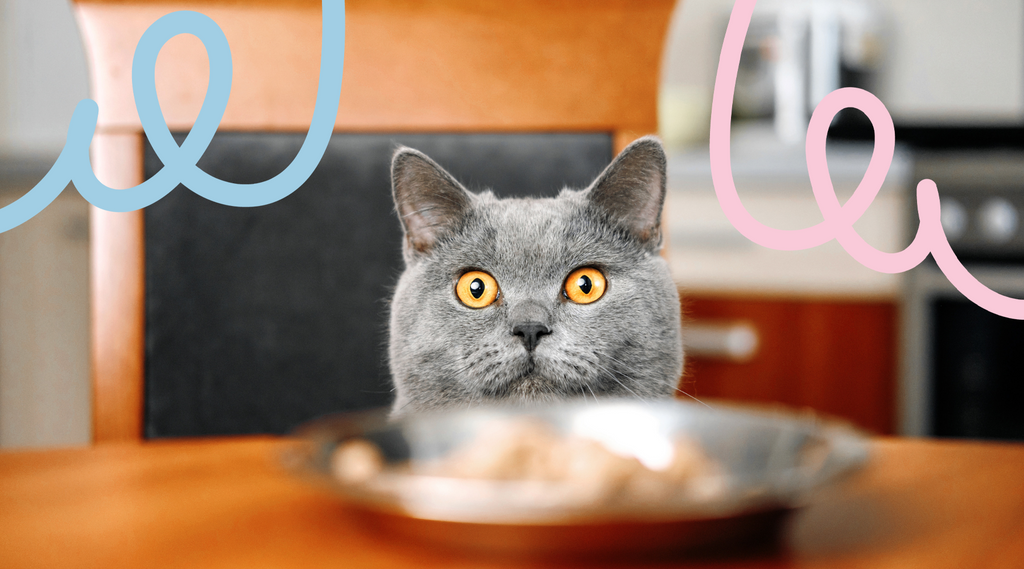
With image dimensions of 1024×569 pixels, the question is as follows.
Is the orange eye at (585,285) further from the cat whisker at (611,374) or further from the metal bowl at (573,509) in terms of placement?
the metal bowl at (573,509)

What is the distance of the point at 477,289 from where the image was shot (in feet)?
1.63

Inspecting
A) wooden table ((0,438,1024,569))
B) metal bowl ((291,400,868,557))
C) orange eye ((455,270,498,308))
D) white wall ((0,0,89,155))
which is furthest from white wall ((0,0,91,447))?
metal bowl ((291,400,868,557))

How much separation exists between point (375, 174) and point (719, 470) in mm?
511

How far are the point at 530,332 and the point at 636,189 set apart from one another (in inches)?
4.8

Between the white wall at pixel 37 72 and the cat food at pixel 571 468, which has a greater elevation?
the white wall at pixel 37 72

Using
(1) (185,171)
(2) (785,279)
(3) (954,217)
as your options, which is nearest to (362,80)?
(1) (185,171)

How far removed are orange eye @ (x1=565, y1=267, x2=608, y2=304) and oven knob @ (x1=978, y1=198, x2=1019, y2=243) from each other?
4.28 feet

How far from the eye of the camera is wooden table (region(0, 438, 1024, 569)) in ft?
1.07

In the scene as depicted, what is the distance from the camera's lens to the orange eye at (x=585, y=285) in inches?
19.6

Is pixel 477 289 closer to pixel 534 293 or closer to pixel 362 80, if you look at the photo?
pixel 534 293

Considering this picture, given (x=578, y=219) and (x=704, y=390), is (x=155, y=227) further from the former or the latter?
(x=704, y=390)

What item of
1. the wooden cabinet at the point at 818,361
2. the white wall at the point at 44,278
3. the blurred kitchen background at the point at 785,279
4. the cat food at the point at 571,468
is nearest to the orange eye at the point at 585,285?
the cat food at the point at 571,468

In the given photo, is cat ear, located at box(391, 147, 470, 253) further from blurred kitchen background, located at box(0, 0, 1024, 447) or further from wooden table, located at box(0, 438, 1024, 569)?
blurred kitchen background, located at box(0, 0, 1024, 447)

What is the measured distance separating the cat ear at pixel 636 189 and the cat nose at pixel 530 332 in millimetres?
97
